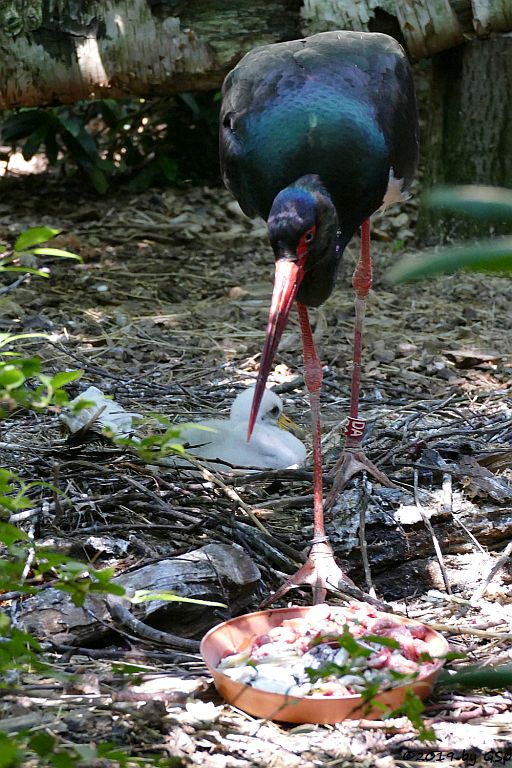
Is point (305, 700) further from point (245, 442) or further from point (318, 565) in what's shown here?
point (245, 442)

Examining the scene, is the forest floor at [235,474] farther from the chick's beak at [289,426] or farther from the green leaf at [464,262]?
the green leaf at [464,262]

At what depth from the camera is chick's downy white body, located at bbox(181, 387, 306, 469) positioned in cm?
377

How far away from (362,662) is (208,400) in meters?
2.31

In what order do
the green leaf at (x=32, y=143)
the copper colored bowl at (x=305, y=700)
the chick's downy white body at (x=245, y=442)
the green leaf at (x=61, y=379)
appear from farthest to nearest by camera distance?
the green leaf at (x=32, y=143)
the chick's downy white body at (x=245, y=442)
the copper colored bowl at (x=305, y=700)
the green leaf at (x=61, y=379)

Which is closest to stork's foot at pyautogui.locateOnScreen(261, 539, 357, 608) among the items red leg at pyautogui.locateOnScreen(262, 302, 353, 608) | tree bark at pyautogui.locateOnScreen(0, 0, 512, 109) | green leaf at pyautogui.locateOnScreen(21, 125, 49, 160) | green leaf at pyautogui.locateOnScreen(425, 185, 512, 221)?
red leg at pyautogui.locateOnScreen(262, 302, 353, 608)

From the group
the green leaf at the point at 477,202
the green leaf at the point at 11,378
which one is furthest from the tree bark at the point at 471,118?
the green leaf at the point at 477,202

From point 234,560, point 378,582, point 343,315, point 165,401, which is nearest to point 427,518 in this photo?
point 378,582

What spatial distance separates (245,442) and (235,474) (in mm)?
227

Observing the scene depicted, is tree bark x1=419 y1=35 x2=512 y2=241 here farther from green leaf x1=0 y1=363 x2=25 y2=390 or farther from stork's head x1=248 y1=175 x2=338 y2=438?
green leaf x1=0 y1=363 x2=25 y2=390

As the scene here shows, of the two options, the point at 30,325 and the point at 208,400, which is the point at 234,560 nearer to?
the point at 208,400

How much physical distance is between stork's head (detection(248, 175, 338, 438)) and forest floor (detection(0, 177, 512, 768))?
544 mm

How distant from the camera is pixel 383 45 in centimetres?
373

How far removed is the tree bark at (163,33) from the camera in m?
5.82

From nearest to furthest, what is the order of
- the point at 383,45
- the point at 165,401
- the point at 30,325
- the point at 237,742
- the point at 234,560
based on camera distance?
the point at 237,742 < the point at 234,560 < the point at 383,45 < the point at 165,401 < the point at 30,325
